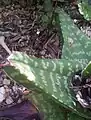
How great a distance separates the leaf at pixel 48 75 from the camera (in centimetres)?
68

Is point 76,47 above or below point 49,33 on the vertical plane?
above

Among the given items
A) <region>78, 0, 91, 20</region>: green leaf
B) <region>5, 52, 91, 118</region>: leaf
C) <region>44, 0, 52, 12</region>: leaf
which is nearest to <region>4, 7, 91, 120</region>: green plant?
<region>5, 52, 91, 118</region>: leaf

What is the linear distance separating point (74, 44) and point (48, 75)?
0.20 meters

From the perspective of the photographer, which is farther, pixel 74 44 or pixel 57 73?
pixel 74 44

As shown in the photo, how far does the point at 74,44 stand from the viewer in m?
0.94

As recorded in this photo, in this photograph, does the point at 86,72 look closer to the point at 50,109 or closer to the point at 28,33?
the point at 50,109

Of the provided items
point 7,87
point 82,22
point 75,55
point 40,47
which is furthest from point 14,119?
point 82,22

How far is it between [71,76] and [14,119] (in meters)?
0.24

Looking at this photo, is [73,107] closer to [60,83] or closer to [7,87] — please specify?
[60,83]

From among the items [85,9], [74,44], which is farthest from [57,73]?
[85,9]

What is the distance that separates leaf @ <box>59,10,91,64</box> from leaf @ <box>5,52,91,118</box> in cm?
4

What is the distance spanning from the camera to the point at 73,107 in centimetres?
80

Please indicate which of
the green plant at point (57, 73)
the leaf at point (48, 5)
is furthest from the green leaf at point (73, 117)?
the leaf at point (48, 5)

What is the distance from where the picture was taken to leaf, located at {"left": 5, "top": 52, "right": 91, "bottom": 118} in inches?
26.8
